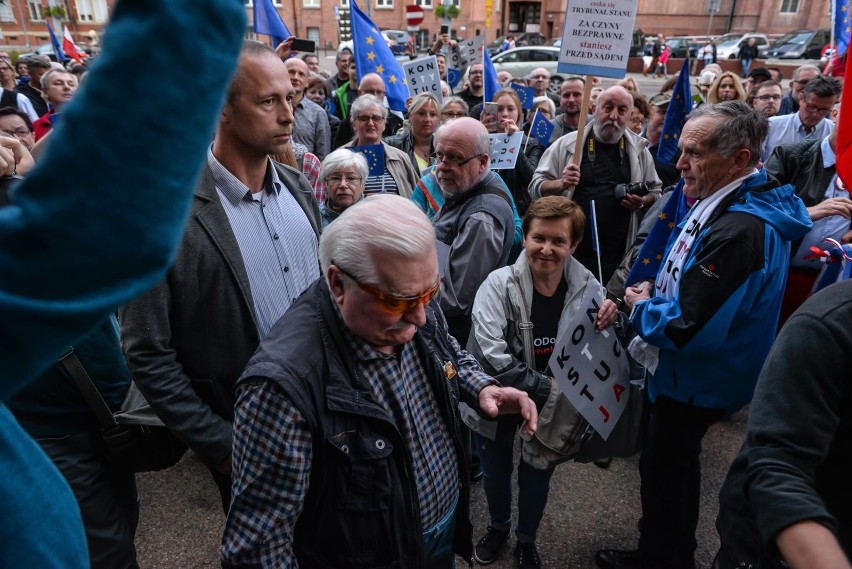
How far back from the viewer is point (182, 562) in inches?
109

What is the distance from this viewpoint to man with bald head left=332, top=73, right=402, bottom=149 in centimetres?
605

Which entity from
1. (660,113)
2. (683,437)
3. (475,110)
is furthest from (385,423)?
(475,110)

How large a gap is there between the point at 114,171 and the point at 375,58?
640cm

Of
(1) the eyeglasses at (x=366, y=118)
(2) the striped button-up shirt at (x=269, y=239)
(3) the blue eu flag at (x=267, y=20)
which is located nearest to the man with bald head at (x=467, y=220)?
(2) the striped button-up shirt at (x=269, y=239)

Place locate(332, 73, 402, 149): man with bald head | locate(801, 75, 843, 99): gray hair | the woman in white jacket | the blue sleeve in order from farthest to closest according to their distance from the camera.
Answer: locate(332, 73, 402, 149): man with bald head → locate(801, 75, 843, 99): gray hair → the woman in white jacket → the blue sleeve

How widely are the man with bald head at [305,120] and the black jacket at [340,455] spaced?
445 centimetres

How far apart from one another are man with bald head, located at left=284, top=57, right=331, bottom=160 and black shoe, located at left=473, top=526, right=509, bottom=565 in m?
4.20

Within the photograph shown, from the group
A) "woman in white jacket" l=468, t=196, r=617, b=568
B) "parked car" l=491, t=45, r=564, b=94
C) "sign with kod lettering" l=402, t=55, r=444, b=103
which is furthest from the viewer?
"parked car" l=491, t=45, r=564, b=94

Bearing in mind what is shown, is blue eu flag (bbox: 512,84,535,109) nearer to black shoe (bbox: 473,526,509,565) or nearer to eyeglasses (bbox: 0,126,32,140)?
eyeglasses (bbox: 0,126,32,140)

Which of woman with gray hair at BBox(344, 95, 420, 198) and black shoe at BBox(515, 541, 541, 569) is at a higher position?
woman with gray hair at BBox(344, 95, 420, 198)

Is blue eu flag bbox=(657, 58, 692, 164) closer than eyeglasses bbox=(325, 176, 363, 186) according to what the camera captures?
No

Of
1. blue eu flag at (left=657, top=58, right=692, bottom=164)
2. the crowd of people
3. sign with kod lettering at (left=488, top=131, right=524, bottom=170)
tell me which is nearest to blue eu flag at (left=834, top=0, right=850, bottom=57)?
blue eu flag at (left=657, top=58, right=692, bottom=164)

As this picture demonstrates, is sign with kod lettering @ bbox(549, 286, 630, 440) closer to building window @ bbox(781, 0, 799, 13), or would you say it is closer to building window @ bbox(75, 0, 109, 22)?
building window @ bbox(75, 0, 109, 22)

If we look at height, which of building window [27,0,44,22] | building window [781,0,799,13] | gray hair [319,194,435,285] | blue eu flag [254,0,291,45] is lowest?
gray hair [319,194,435,285]
